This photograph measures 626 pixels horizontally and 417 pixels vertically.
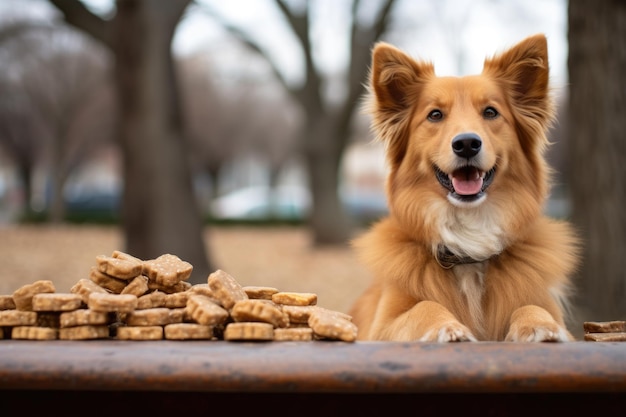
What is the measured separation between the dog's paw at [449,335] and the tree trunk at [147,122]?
565 centimetres

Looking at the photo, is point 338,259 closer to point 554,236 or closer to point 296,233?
point 296,233

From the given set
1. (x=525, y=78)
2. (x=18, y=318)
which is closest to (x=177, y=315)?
(x=18, y=318)

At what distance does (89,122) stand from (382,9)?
13.4 m

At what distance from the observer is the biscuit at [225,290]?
2.62 metres

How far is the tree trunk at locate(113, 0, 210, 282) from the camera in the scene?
7.73 metres

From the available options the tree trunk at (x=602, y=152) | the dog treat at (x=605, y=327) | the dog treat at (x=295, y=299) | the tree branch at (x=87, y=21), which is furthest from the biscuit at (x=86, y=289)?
the tree branch at (x=87, y=21)

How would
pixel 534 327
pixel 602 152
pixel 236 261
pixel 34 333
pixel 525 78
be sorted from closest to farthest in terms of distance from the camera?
pixel 34 333 < pixel 534 327 < pixel 525 78 < pixel 602 152 < pixel 236 261

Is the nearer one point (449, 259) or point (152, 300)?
point (152, 300)

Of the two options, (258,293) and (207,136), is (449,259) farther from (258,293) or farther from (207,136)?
(207,136)

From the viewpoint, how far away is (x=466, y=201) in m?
3.15

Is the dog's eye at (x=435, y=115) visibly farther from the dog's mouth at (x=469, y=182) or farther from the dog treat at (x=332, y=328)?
the dog treat at (x=332, y=328)

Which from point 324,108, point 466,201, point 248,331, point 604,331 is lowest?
point 604,331

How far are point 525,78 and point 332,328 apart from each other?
1869 millimetres

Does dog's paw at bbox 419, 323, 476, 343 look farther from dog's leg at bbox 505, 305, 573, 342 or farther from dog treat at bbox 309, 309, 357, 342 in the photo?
dog treat at bbox 309, 309, 357, 342
